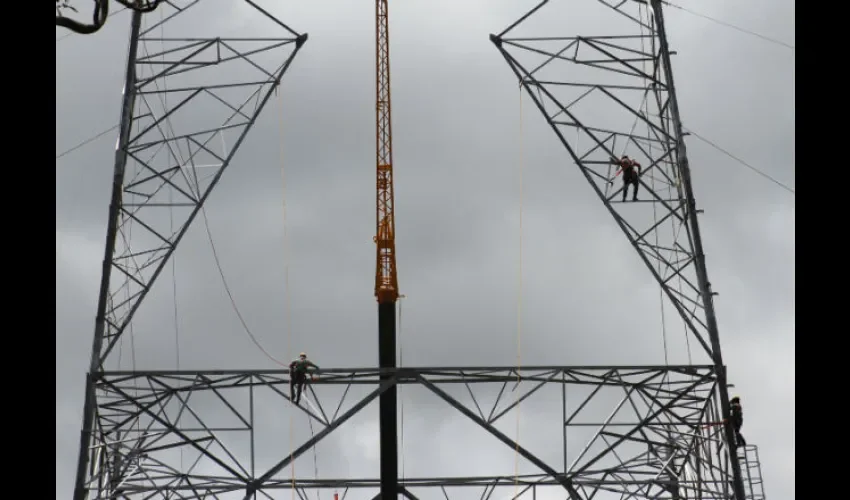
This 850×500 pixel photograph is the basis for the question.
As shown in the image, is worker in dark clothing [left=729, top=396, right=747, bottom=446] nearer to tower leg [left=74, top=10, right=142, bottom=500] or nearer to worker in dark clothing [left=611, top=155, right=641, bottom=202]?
worker in dark clothing [left=611, top=155, right=641, bottom=202]

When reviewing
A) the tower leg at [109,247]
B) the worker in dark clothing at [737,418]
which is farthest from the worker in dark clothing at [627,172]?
the tower leg at [109,247]

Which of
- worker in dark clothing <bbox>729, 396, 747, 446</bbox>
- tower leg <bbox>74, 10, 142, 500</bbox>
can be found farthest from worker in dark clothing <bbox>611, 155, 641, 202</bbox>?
tower leg <bbox>74, 10, 142, 500</bbox>

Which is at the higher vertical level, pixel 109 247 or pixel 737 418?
pixel 109 247

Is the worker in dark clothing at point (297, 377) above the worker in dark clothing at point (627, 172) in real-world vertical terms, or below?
below

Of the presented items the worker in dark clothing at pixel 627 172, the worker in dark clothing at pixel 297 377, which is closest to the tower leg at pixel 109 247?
the worker in dark clothing at pixel 297 377

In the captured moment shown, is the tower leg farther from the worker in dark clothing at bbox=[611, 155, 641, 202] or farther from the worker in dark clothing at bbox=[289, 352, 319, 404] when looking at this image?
the worker in dark clothing at bbox=[611, 155, 641, 202]

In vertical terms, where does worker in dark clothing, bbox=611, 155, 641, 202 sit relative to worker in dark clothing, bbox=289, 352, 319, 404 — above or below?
above

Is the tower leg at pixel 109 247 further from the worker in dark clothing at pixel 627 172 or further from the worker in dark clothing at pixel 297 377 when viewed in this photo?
the worker in dark clothing at pixel 627 172

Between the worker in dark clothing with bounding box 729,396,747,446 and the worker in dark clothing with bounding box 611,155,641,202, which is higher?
the worker in dark clothing with bounding box 611,155,641,202

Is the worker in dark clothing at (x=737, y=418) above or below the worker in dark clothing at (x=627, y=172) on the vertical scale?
below

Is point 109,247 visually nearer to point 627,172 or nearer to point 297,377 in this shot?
point 297,377

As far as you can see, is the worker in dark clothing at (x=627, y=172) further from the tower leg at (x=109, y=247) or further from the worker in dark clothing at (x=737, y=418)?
the tower leg at (x=109, y=247)

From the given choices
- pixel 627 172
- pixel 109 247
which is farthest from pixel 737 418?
pixel 109 247

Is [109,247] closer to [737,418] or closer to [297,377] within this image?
[297,377]
